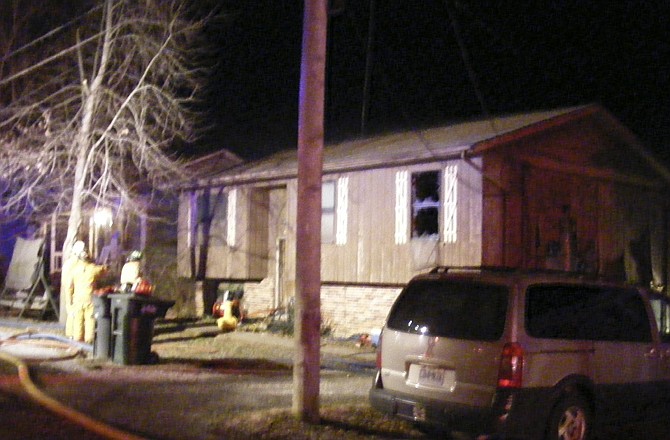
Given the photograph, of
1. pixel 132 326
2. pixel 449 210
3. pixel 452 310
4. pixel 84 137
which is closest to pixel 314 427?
pixel 452 310

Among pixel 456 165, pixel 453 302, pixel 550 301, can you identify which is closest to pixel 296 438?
pixel 453 302

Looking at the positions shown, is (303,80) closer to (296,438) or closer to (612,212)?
(296,438)

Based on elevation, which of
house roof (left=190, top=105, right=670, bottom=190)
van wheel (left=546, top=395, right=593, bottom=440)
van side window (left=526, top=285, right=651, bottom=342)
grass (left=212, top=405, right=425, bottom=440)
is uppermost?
house roof (left=190, top=105, right=670, bottom=190)

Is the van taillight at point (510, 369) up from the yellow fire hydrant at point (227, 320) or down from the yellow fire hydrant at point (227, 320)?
up

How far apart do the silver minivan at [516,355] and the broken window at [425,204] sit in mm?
7599

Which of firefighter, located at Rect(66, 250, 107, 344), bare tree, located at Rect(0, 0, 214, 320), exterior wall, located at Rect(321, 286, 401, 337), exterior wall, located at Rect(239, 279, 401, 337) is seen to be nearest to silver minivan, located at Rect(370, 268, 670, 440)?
firefighter, located at Rect(66, 250, 107, 344)

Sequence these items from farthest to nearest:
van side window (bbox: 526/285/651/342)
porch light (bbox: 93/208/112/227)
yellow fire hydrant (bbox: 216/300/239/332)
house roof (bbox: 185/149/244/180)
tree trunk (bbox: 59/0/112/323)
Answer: house roof (bbox: 185/149/244/180)
porch light (bbox: 93/208/112/227)
yellow fire hydrant (bbox: 216/300/239/332)
tree trunk (bbox: 59/0/112/323)
van side window (bbox: 526/285/651/342)

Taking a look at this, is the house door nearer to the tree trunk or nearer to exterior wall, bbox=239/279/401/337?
exterior wall, bbox=239/279/401/337

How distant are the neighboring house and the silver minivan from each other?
21.9 feet

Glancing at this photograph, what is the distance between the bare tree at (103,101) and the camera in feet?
55.9

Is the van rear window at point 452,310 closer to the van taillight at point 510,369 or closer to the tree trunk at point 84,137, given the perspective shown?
the van taillight at point 510,369

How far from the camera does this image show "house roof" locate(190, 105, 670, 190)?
1511cm

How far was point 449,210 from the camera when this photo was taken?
15.3 metres

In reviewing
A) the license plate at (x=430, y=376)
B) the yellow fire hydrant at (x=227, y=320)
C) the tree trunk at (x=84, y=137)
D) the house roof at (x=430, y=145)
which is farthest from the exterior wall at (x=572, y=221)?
the tree trunk at (x=84, y=137)
